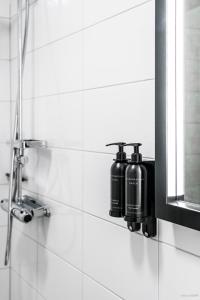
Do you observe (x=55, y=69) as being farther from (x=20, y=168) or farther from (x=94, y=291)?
(x=94, y=291)

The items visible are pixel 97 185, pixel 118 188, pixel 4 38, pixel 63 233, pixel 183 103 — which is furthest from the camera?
pixel 4 38

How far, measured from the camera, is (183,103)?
0.92 meters

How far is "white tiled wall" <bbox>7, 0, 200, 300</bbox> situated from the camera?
3.43 feet

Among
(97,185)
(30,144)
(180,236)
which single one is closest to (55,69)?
(30,144)

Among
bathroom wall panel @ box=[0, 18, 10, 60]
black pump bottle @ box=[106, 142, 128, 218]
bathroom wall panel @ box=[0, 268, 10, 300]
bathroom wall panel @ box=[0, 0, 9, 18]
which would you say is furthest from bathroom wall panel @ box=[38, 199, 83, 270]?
bathroom wall panel @ box=[0, 0, 9, 18]

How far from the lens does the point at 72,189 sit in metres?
1.45

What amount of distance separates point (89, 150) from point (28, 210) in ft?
1.43

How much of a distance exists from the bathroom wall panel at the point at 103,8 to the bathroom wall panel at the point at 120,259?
0.63m

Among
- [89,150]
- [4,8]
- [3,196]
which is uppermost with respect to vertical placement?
[4,8]

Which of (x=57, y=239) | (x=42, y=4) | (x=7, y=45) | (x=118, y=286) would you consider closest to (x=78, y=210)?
(x=57, y=239)

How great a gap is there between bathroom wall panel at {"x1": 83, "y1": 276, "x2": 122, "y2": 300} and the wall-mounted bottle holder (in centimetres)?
31

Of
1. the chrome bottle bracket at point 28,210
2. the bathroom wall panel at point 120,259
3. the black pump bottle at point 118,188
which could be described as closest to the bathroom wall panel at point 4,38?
the chrome bottle bracket at point 28,210

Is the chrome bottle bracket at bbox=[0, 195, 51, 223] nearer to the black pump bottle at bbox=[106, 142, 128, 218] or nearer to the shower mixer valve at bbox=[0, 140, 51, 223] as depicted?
the shower mixer valve at bbox=[0, 140, 51, 223]

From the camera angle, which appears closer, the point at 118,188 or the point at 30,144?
the point at 118,188
